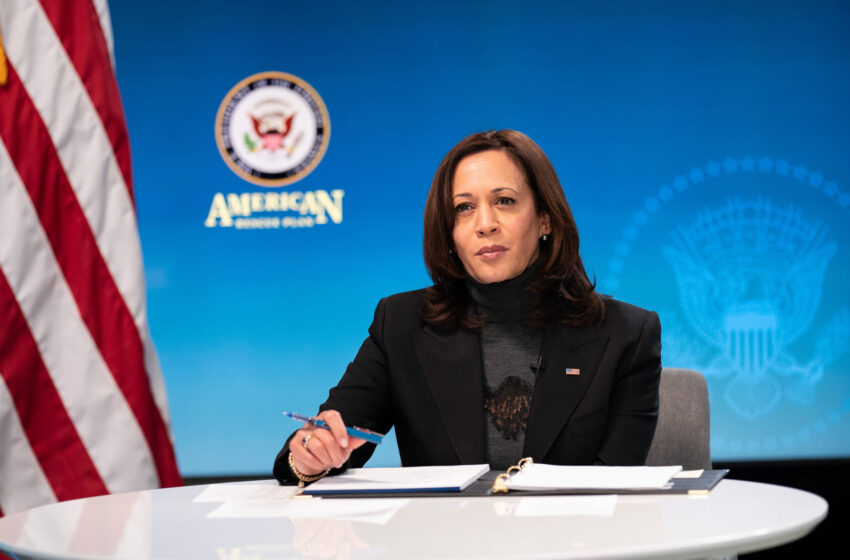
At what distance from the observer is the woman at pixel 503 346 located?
179cm

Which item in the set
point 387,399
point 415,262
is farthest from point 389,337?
point 415,262

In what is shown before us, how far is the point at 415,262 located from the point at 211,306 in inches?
36.4

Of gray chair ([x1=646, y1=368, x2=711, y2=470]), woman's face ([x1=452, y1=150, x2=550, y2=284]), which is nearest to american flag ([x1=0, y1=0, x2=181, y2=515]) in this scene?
woman's face ([x1=452, y1=150, x2=550, y2=284])

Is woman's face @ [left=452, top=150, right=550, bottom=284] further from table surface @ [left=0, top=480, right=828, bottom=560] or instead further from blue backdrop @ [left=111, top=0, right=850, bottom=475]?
blue backdrop @ [left=111, top=0, right=850, bottom=475]

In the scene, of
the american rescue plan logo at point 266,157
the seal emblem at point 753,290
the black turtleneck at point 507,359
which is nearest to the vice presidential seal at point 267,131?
the american rescue plan logo at point 266,157

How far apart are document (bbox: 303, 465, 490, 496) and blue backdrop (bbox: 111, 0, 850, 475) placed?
2.44 meters

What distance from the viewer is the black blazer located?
177 centimetres

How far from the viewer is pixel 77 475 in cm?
198

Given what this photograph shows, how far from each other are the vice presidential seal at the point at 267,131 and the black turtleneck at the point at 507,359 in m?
2.14

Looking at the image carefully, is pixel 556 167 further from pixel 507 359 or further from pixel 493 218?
pixel 507 359

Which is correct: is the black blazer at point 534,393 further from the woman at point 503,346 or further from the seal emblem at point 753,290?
the seal emblem at point 753,290

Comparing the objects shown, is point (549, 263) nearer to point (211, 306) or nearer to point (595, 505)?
point (595, 505)

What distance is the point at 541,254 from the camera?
208cm

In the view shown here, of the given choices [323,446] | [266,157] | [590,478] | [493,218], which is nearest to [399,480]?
[323,446]
